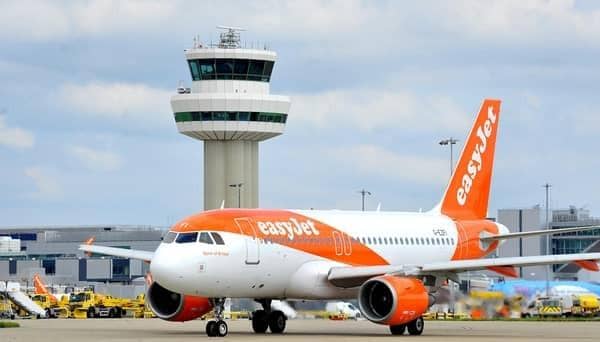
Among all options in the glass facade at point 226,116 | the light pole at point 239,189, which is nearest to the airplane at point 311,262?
the light pole at point 239,189

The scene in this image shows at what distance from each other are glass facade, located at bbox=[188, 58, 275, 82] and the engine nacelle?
8560 centimetres

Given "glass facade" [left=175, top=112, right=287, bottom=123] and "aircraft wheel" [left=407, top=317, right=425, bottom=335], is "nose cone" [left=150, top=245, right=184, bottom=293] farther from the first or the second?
"glass facade" [left=175, top=112, right=287, bottom=123]

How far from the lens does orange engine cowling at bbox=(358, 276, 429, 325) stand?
46.6 metres

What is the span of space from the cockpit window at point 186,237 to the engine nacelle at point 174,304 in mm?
3898

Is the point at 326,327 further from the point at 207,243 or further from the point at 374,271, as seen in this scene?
the point at 207,243

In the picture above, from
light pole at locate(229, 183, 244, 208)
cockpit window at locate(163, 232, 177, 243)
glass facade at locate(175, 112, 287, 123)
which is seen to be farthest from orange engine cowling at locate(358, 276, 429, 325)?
glass facade at locate(175, 112, 287, 123)

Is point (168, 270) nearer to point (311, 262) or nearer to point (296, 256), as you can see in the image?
point (296, 256)

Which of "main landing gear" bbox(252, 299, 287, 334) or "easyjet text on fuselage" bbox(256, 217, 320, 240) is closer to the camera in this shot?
"easyjet text on fuselage" bbox(256, 217, 320, 240)

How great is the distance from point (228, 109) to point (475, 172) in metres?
77.1

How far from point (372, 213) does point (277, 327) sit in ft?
23.9

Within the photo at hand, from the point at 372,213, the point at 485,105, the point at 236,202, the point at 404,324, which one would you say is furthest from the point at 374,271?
the point at 236,202

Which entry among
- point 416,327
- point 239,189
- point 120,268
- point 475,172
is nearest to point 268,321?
point 416,327

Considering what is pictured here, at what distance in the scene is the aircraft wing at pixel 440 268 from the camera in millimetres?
47750

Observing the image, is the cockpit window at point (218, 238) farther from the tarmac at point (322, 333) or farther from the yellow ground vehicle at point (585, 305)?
the yellow ground vehicle at point (585, 305)
